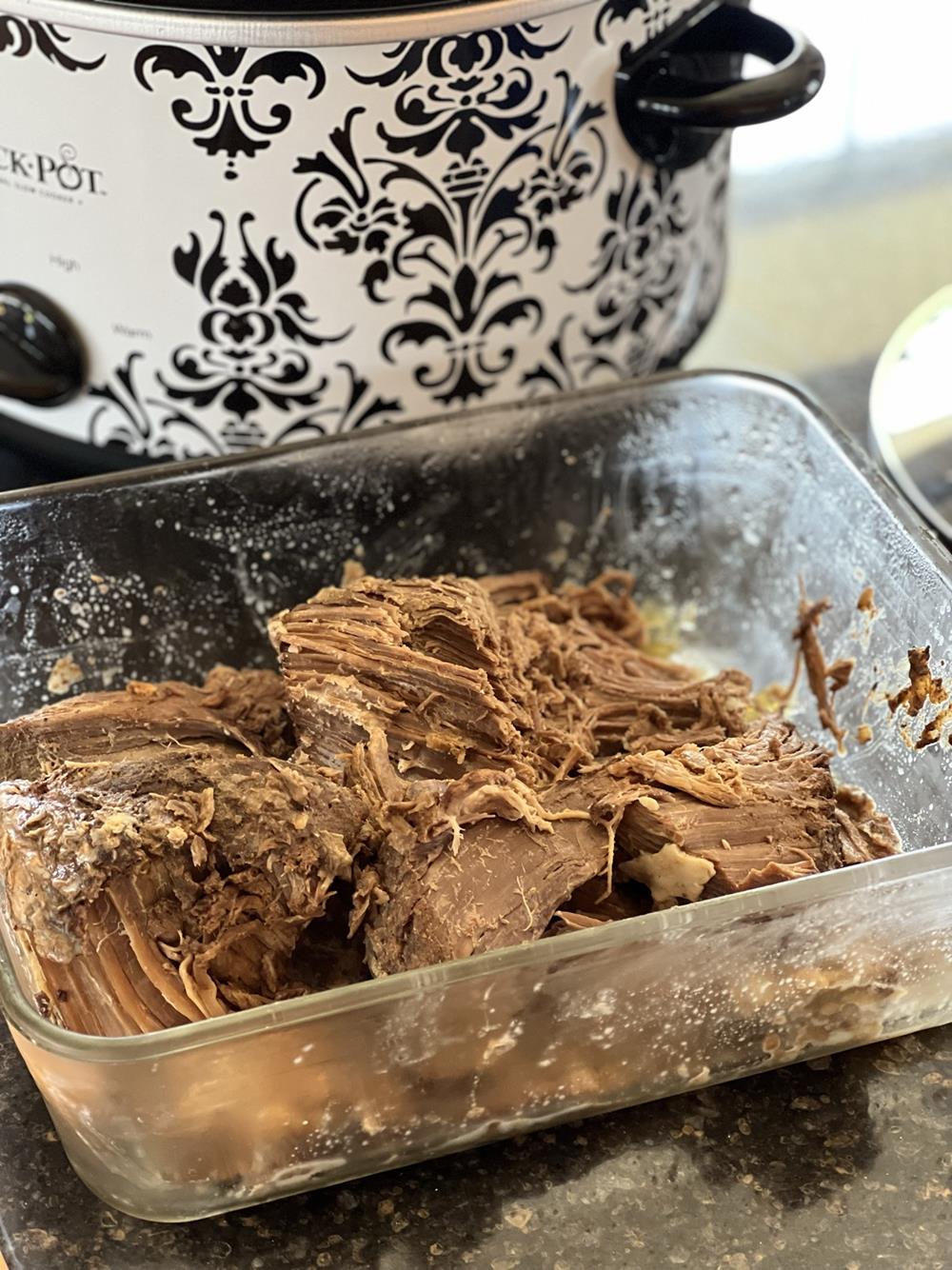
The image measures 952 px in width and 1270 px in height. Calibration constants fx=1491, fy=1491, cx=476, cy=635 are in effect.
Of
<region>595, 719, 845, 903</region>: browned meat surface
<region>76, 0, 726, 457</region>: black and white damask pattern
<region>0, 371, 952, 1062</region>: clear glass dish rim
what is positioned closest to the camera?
<region>0, 371, 952, 1062</region>: clear glass dish rim

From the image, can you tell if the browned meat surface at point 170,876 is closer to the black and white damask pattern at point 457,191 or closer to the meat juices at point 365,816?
the meat juices at point 365,816

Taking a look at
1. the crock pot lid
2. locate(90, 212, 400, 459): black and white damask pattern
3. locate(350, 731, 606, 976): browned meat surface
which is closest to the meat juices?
locate(350, 731, 606, 976): browned meat surface

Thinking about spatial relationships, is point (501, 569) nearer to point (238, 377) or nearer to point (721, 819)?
point (238, 377)

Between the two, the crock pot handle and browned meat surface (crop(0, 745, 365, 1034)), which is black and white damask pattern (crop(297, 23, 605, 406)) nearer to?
the crock pot handle

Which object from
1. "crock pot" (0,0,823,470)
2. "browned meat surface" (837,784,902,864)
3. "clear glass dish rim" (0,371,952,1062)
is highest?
"crock pot" (0,0,823,470)

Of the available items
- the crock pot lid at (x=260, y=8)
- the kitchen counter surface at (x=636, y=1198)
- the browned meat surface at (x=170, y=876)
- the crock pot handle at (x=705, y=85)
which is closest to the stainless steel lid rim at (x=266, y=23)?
the crock pot lid at (x=260, y=8)

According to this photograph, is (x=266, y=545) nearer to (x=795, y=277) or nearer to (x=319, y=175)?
(x=319, y=175)

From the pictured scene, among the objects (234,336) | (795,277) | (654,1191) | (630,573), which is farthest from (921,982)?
(795,277)
